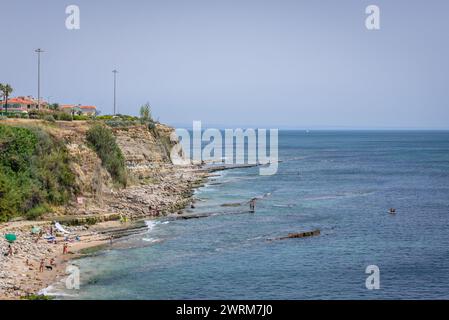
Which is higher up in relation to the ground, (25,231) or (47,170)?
(47,170)

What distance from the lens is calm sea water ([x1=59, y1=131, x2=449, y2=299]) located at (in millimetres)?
32688

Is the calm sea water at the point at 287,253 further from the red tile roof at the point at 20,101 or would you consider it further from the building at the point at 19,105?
the red tile roof at the point at 20,101

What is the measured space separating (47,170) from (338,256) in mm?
29675

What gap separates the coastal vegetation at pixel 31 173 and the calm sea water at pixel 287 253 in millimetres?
9926

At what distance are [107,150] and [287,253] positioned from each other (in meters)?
33.1

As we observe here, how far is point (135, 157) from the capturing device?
8450cm

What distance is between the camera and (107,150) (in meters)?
67.0

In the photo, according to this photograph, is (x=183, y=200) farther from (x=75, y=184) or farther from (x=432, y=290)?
(x=432, y=290)

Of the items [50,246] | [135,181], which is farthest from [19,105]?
[50,246]

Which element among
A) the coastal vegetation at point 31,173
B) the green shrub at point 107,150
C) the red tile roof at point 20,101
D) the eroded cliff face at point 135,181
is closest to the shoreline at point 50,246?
the eroded cliff face at point 135,181

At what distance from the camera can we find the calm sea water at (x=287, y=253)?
3269 centimetres

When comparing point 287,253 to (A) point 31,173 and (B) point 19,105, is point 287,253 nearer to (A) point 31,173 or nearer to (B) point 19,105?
(A) point 31,173

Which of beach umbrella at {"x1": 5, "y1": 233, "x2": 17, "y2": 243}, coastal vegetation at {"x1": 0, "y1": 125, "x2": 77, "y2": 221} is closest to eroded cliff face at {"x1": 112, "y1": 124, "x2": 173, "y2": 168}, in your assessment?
coastal vegetation at {"x1": 0, "y1": 125, "x2": 77, "y2": 221}
